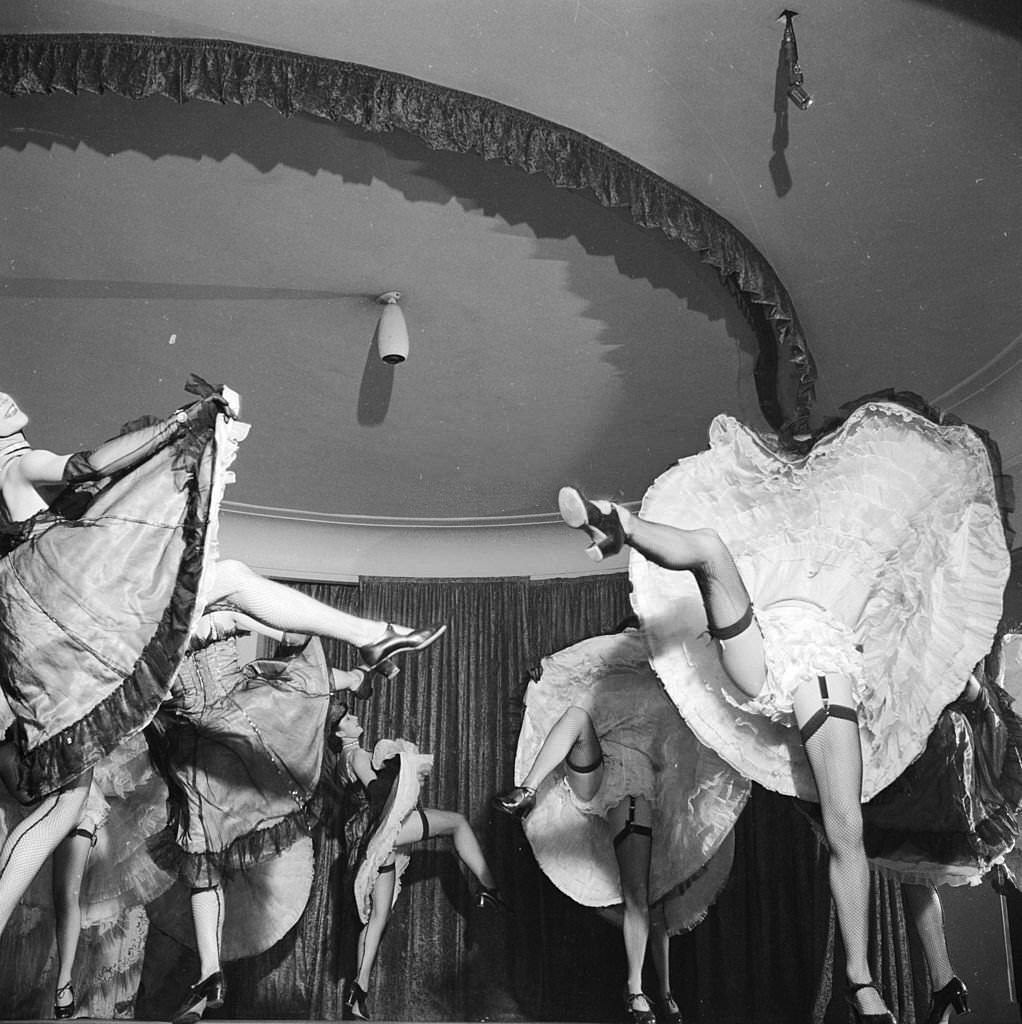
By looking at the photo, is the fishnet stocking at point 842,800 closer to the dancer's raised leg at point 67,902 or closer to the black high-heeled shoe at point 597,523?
the black high-heeled shoe at point 597,523

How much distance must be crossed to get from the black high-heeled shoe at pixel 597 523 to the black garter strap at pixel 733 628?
433 millimetres

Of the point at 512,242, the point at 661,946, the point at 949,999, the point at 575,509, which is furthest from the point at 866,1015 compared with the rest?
the point at 512,242

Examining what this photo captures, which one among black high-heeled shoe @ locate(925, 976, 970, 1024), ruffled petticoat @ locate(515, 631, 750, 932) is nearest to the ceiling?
ruffled petticoat @ locate(515, 631, 750, 932)

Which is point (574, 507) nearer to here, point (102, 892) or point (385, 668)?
point (385, 668)

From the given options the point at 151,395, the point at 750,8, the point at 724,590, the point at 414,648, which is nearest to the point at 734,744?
the point at 724,590

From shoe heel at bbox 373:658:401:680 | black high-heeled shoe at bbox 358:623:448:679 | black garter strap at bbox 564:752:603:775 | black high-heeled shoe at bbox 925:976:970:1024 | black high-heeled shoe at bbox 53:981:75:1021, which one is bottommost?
black high-heeled shoe at bbox 53:981:75:1021

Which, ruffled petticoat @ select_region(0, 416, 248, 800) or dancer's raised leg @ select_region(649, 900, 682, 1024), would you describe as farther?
dancer's raised leg @ select_region(649, 900, 682, 1024)

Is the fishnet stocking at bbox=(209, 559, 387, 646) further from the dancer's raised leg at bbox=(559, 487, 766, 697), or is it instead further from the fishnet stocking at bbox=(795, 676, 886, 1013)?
the fishnet stocking at bbox=(795, 676, 886, 1013)

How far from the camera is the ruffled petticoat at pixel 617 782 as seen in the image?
176 inches

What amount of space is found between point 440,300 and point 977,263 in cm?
215

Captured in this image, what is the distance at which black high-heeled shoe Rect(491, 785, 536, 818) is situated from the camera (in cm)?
392

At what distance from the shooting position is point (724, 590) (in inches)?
130

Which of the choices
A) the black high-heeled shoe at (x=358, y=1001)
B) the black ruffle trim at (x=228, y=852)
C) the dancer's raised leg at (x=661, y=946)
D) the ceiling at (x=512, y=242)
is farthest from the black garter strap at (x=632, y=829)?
the ceiling at (x=512, y=242)

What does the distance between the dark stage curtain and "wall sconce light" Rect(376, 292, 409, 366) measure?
6.14 feet
